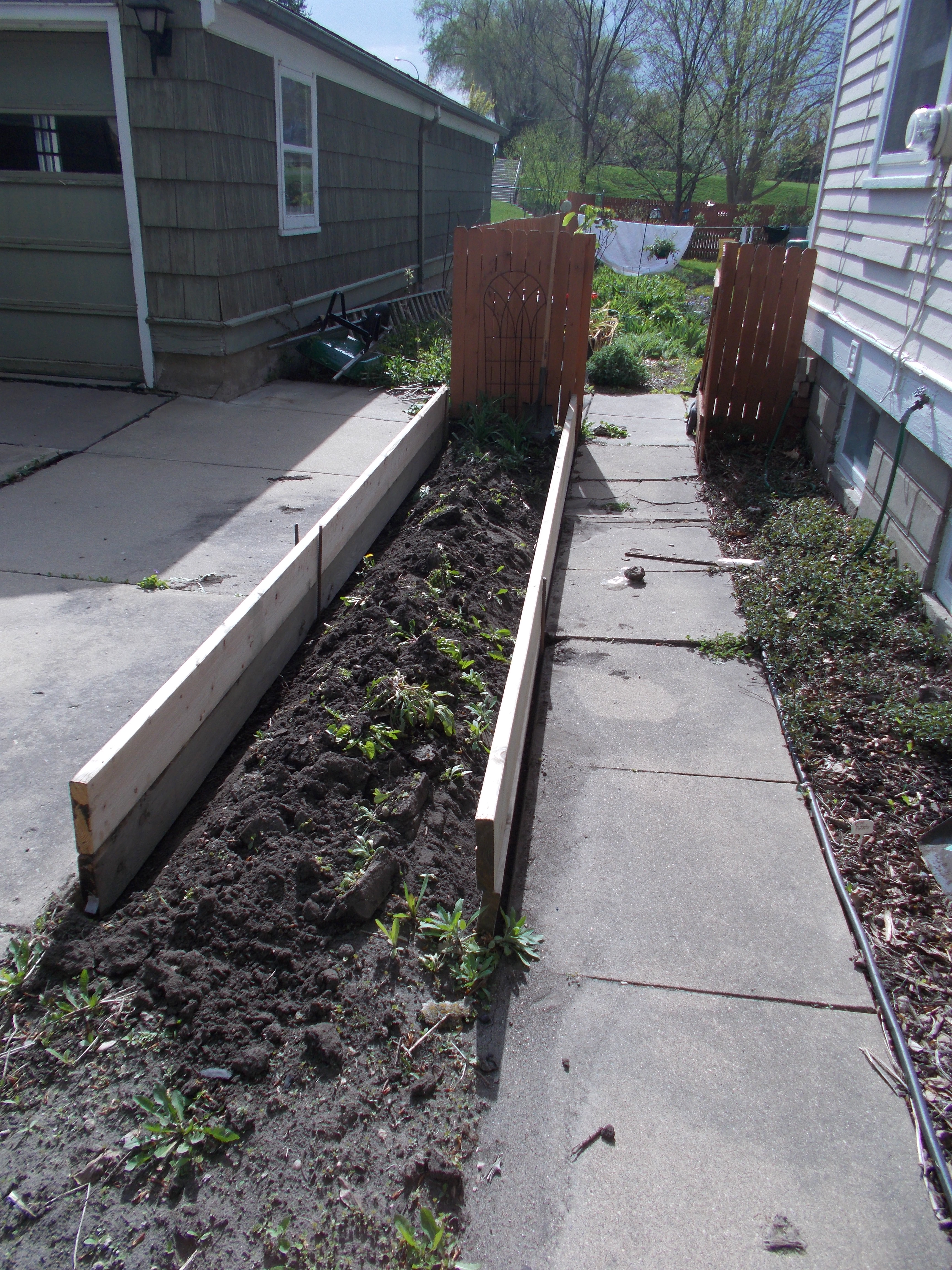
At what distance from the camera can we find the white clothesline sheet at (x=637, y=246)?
80.2 ft

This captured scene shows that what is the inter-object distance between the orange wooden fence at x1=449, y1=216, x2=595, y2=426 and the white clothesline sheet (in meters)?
18.8

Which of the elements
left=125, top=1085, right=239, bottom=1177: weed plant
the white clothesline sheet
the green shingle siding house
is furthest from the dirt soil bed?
the white clothesline sheet

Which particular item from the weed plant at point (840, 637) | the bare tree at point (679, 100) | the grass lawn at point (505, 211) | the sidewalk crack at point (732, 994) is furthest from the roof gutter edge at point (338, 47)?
the grass lawn at point (505, 211)

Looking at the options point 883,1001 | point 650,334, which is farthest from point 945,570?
point 650,334

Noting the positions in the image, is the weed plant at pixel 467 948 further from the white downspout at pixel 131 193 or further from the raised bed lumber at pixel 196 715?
the white downspout at pixel 131 193

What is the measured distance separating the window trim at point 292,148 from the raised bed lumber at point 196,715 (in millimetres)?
5269

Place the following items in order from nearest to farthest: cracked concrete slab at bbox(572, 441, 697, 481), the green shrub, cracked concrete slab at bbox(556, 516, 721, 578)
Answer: cracked concrete slab at bbox(556, 516, 721, 578) → cracked concrete slab at bbox(572, 441, 697, 481) → the green shrub

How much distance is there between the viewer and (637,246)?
81.3 ft

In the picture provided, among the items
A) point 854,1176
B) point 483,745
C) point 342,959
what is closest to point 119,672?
point 483,745

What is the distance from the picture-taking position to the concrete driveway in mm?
3041

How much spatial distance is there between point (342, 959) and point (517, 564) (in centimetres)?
290

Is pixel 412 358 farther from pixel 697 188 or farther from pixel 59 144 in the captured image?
pixel 697 188

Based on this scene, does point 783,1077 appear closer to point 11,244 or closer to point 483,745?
point 483,745

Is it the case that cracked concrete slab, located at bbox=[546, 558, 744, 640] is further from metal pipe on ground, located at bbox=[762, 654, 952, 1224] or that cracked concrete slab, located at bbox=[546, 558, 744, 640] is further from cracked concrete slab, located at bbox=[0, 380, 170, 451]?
cracked concrete slab, located at bbox=[0, 380, 170, 451]
